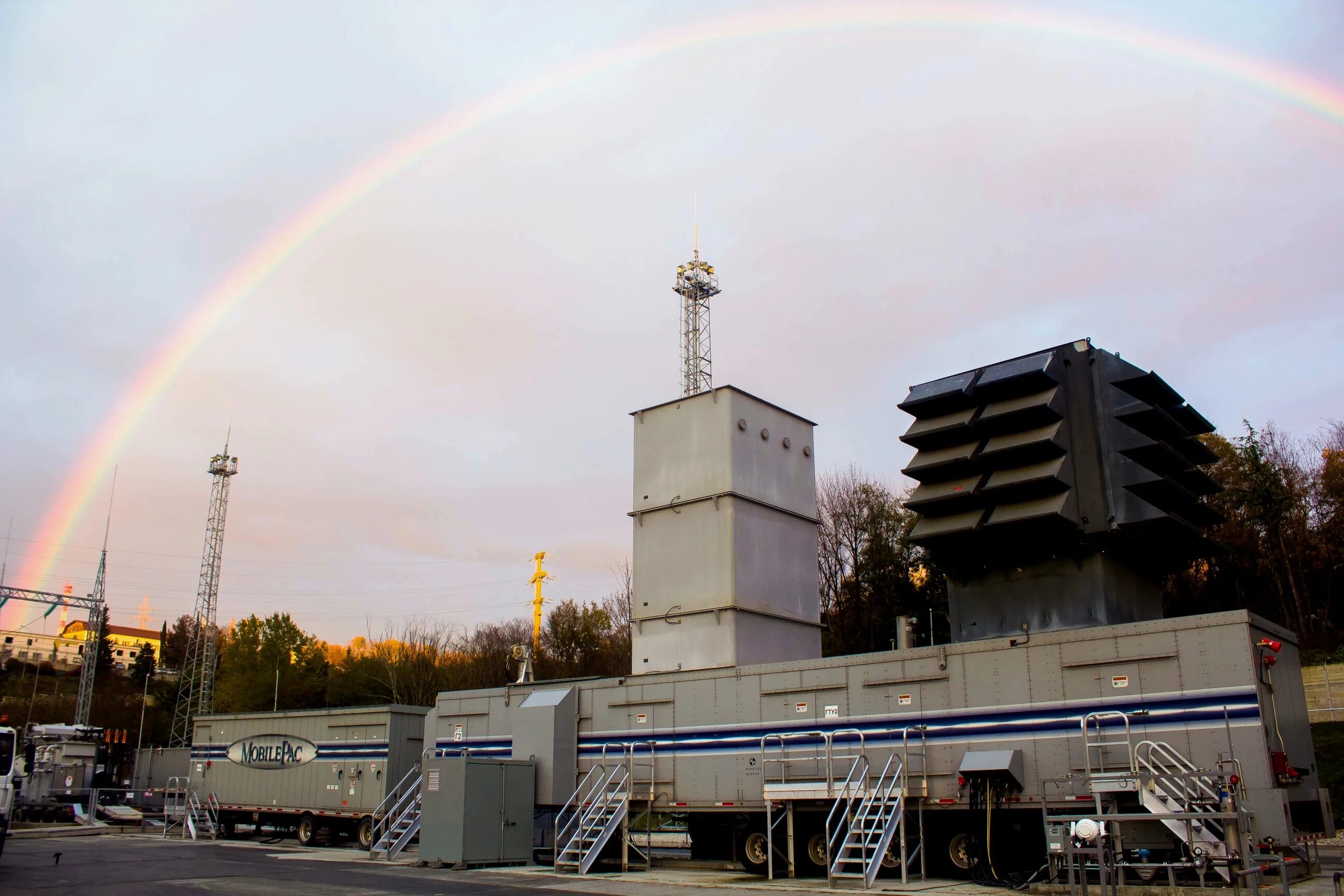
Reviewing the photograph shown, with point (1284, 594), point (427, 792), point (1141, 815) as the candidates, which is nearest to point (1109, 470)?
point (1141, 815)

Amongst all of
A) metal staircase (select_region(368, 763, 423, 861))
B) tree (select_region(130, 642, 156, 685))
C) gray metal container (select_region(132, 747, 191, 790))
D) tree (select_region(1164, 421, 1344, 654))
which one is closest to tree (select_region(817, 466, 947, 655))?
tree (select_region(1164, 421, 1344, 654))

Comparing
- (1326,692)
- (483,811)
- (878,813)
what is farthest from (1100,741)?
(1326,692)

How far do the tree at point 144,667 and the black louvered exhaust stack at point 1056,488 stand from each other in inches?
4135

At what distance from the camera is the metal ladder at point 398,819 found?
2578 centimetres

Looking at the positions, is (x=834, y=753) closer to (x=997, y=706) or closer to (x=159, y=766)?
(x=997, y=706)

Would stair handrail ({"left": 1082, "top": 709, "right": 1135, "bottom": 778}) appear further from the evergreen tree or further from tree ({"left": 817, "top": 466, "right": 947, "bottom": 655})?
the evergreen tree

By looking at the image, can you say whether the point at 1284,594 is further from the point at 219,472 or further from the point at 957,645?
the point at 219,472

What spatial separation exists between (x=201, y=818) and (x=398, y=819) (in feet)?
43.3

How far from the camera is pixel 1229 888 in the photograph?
13.9 meters

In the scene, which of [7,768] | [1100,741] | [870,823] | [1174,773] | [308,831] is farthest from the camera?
[308,831]

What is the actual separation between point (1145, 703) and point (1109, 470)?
4722 millimetres

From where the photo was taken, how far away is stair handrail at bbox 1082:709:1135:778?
16.0 metres

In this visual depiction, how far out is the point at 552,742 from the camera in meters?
24.2

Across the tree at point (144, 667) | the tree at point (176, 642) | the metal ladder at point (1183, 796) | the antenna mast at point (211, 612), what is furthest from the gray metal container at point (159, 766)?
the tree at point (176, 642)
